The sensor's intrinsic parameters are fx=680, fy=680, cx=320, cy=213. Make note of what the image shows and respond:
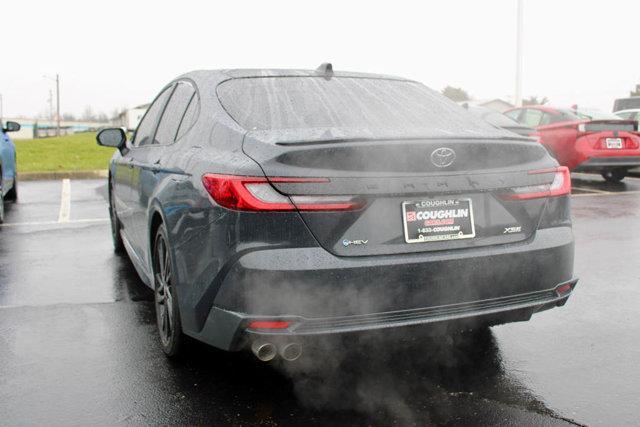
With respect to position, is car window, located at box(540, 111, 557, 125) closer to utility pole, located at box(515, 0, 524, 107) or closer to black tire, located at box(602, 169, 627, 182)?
black tire, located at box(602, 169, 627, 182)

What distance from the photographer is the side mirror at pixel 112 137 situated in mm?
5281

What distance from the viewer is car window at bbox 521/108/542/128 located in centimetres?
1295

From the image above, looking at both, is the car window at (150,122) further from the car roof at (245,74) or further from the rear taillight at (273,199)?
the rear taillight at (273,199)

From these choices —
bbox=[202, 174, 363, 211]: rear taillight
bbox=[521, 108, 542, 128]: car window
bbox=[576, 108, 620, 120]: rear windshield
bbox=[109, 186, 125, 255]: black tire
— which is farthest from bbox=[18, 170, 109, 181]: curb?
bbox=[202, 174, 363, 211]: rear taillight

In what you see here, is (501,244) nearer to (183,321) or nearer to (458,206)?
(458,206)

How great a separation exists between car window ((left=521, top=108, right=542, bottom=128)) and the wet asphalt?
27.5 feet

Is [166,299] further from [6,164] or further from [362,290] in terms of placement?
[6,164]

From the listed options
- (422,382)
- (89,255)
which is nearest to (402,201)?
(422,382)

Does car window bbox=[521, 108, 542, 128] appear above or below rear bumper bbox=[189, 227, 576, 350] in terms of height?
above

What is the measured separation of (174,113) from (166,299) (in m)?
1.22

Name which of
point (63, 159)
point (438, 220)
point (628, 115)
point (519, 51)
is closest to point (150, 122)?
point (438, 220)

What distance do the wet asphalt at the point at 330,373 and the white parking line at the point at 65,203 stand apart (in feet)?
13.5

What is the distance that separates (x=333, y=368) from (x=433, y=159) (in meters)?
1.20

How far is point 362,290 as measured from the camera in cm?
267
